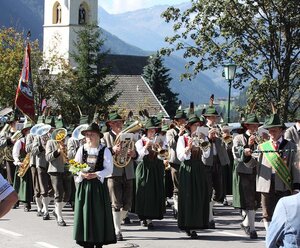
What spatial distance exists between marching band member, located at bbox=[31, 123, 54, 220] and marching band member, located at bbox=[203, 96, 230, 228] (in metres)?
3.15

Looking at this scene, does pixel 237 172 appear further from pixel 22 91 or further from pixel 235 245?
pixel 22 91

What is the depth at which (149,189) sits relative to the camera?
46.8 ft

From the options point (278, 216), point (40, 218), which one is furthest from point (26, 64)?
point (278, 216)

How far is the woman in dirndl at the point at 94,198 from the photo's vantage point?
35.7ft

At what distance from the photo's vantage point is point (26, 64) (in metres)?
23.0

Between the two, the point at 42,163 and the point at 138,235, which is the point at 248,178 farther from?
the point at 42,163

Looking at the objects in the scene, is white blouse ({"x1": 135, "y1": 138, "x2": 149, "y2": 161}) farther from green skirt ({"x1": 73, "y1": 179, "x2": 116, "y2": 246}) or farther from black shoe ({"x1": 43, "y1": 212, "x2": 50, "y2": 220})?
green skirt ({"x1": 73, "y1": 179, "x2": 116, "y2": 246})

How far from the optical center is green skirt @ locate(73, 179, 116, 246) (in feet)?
35.8

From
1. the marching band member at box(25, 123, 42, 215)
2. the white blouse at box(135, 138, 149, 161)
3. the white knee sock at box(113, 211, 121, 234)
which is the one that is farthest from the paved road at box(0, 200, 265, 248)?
the white blouse at box(135, 138, 149, 161)

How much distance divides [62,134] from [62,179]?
108cm

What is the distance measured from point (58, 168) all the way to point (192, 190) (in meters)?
3.24

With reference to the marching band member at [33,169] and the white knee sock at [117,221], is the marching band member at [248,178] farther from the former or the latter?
the marching band member at [33,169]

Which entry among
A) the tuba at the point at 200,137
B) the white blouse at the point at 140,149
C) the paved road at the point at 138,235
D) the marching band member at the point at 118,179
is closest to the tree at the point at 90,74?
the paved road at the point at 138,235

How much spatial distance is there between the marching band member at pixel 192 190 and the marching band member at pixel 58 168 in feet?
8.48
